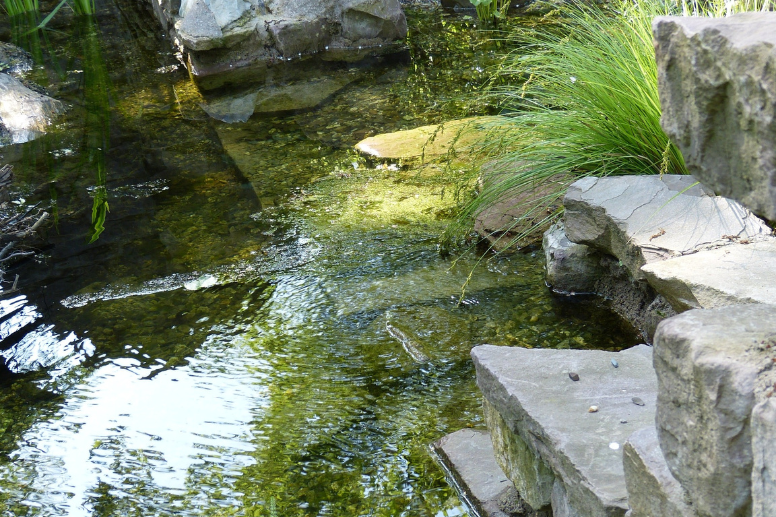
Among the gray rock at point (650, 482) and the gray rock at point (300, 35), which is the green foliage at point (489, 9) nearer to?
the gray rock at point (300, 35)

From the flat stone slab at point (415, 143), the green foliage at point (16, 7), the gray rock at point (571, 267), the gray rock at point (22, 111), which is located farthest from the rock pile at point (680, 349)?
the green foliage at point (16, 7)

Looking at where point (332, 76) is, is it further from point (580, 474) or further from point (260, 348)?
point (580, 474)

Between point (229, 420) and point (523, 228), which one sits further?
point (523, 228)

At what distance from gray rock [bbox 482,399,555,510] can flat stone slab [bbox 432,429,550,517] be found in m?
0.10

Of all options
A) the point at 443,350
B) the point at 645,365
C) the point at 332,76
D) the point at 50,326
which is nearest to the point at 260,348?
the point at 443,350

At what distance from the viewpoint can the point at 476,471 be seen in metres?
2.26

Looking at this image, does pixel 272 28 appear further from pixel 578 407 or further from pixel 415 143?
pixel 578 407

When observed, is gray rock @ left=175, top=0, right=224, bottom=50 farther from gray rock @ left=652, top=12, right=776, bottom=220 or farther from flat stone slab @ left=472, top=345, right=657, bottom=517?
gray rock @ left=652, top=12, right=776, bottom=220

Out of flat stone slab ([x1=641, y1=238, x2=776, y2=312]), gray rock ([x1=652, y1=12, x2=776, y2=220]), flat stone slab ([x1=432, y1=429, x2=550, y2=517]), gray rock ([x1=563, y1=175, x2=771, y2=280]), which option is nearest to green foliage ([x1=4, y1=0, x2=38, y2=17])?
gray rock ([x1=563, y1=175, x2=771, y2=280])

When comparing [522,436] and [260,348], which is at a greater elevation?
[522,436]

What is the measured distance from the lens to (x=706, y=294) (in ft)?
7.48

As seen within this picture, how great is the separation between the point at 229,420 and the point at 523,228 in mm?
1734

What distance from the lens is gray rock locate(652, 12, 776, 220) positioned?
93 cm

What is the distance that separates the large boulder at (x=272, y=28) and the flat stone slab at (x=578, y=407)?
614cm
